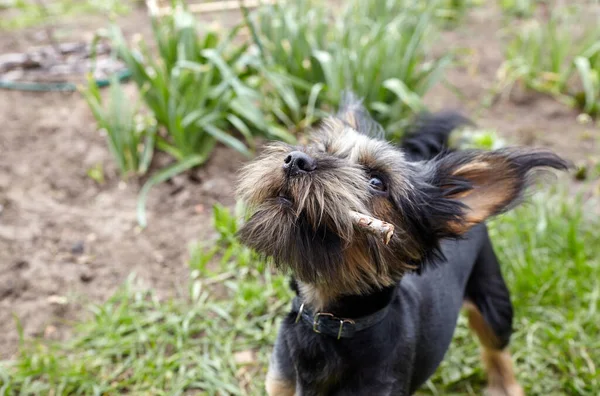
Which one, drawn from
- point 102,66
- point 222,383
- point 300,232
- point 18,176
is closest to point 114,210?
point 18,176

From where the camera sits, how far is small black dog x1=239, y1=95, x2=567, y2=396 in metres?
1.95

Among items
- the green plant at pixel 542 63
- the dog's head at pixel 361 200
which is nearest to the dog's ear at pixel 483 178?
the dog's head at pixel 361 200

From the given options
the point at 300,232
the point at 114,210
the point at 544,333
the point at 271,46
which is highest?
the point at 300,232

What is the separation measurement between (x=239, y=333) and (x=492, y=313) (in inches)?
56.2

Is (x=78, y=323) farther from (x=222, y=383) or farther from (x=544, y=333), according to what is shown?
(x=544, y=333)

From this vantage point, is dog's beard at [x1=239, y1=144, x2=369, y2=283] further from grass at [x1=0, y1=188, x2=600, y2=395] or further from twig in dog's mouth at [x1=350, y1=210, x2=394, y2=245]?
grass at [x1=0, y1=188, x2=600, y2=395]

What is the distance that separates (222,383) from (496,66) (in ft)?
15.6

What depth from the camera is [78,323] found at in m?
3.40

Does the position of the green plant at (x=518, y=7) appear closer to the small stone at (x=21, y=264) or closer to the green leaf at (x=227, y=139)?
the green leaf at (x=227, y=139)

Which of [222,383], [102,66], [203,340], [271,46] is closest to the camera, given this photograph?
[222,383]

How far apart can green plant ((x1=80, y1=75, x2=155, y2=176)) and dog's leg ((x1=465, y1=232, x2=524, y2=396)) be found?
2641 mm

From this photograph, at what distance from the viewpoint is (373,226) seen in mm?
1834

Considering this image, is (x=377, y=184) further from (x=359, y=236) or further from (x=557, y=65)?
(x=557, y=65)

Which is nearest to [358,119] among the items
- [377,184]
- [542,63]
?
[377,184]
